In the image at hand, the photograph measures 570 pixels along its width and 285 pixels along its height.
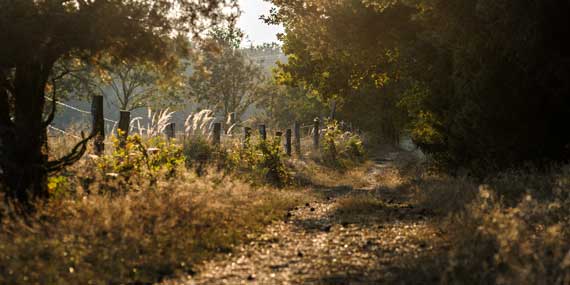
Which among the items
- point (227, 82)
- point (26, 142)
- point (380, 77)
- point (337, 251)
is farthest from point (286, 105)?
point (337, 251)

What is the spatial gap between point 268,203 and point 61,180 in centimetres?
383

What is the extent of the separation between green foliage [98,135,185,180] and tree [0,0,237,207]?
4.35 ft

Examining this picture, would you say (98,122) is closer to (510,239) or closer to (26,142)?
(26,142)

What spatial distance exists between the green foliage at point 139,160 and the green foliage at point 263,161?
4.25m

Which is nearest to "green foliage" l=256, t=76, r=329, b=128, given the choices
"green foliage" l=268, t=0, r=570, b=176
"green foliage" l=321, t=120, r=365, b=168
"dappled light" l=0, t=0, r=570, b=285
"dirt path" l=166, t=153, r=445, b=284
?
"green foliage" l=321, t=120, r=365, b=168

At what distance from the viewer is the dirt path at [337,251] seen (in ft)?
20.6

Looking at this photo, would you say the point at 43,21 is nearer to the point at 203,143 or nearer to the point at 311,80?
the point at 203,143

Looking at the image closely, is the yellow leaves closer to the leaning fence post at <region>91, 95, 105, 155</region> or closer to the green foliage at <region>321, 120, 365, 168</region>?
the green foliage at <region>321, 120, 365, 168</region>

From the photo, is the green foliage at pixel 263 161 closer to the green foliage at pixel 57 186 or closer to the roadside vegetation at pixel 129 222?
the roadside vegetation at pixel 129 222

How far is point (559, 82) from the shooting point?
38.7 feet

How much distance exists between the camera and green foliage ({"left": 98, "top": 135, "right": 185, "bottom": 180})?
10070 mm

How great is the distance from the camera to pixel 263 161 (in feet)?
53.8

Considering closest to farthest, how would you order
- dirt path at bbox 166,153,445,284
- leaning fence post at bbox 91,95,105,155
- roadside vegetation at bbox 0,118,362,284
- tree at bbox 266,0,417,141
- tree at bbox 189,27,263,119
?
1. roadside vegetation at bbox 0,118,362,284
2. dirt path at bbox 166,153,445,284
3. leaning fence post at bbox 91,95,105,155
4. tree at bbox 266,0,417,141
5. tree at bbox 189,27,263,119

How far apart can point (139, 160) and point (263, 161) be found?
6147 mm
